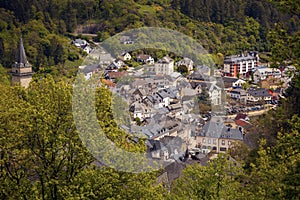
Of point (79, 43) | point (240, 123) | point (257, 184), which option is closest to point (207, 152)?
point (240, 123)

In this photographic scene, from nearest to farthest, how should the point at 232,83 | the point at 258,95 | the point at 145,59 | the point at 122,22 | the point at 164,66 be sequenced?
the point at 164,66 < the point at 258,95 < the point at 145,59 < the point at 232,83 < the point at 122,22

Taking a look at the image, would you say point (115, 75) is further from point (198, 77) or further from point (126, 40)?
point (126, 40)

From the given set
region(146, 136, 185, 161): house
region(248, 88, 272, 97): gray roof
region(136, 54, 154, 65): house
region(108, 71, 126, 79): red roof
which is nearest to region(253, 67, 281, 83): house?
region(248, 88, 272, 97): gray roof

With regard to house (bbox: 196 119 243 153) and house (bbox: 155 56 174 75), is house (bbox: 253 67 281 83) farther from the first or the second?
house (bbox: 196 119 243 153)

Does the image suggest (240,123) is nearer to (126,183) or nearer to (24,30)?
(126,183)

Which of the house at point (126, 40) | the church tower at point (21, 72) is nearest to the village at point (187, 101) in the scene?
the house at point (126, 40)

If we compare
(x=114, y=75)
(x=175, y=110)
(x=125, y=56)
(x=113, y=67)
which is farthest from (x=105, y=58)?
(x=175, y=110)
